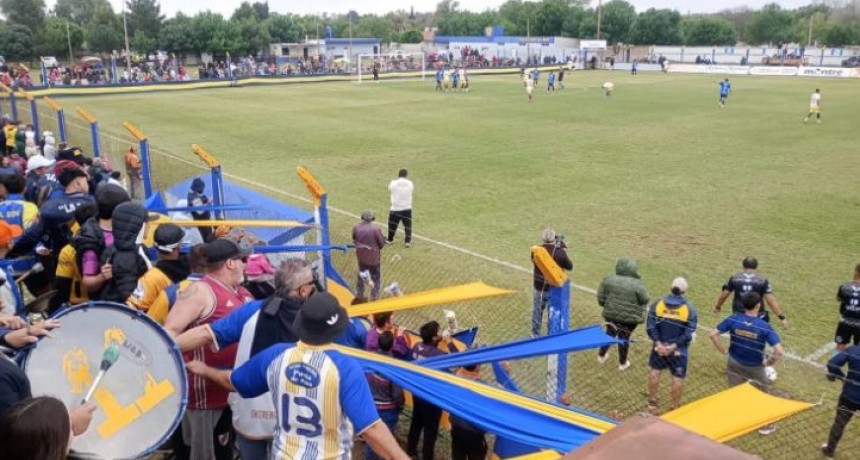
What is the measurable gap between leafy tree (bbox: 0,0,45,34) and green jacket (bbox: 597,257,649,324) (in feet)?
311

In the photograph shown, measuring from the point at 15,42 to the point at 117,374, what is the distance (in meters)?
82.4

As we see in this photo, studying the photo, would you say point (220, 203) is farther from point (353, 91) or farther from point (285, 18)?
point (285, 18)

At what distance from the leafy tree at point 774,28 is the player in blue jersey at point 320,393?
113053mm

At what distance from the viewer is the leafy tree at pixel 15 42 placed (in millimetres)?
70875

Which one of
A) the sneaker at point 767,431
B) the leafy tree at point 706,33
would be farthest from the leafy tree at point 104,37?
the sneaker at point 767,431

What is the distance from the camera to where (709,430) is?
3502mm

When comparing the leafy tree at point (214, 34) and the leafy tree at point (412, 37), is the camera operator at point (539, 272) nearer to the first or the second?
the leafy tree at point (214, 34)

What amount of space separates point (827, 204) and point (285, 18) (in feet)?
277

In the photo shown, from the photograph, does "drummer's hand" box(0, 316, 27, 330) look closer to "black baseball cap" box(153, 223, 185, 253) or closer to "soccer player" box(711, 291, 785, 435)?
"black baseball cap" box(153, 223, 185, 253)

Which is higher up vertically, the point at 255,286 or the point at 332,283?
the point at 255,286

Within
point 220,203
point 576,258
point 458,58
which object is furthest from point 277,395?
point 458,58

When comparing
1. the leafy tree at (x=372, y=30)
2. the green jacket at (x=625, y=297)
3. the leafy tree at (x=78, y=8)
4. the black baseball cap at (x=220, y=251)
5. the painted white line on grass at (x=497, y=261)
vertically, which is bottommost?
the painted white line on grass at (x=497, y=261)

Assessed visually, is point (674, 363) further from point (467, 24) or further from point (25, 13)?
point (467, 24)

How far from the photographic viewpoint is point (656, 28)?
9100 centimetres
